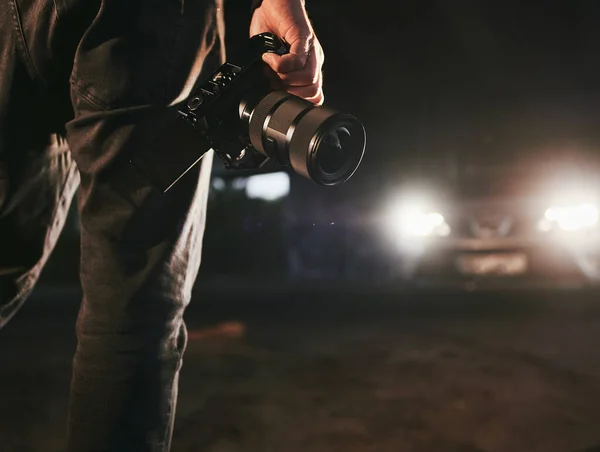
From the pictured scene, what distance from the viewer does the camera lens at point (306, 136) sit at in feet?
3.16

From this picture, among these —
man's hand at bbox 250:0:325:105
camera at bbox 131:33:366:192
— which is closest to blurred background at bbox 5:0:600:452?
man's hand at bbox 250:0:325:105

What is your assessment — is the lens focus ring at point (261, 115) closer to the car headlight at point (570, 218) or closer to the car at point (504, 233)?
the car at point (504, 233)

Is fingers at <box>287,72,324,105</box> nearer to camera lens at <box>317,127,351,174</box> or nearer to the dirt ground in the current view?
camera lens at <box>317,127,351,174</box>

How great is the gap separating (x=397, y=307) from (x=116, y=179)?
323cm

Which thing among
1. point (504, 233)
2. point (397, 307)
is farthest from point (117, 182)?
point (504, 233)

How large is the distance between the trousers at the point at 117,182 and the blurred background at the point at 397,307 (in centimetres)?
30

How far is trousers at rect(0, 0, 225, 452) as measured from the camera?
38.3 inches

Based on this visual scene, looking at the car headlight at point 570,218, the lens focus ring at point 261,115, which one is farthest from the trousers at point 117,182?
the car headlight at point 570,218

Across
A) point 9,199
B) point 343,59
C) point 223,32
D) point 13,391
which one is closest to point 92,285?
point 9,199

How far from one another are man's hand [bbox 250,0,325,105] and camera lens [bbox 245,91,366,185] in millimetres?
Result: 62

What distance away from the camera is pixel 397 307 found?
3994mm

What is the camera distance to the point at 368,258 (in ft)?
17.1

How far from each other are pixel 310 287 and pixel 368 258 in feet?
1.92

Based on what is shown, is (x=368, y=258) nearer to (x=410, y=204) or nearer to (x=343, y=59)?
(x=410, y=204)
